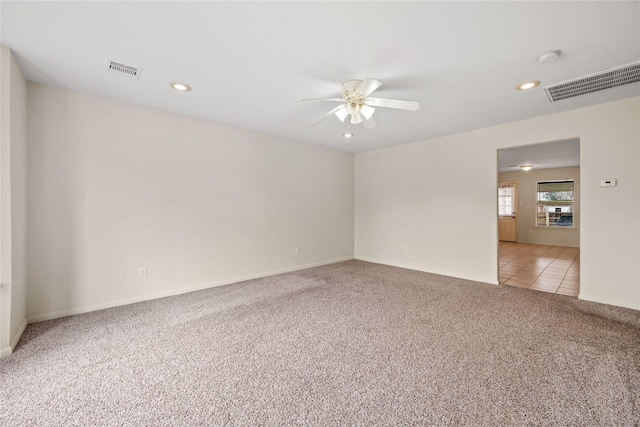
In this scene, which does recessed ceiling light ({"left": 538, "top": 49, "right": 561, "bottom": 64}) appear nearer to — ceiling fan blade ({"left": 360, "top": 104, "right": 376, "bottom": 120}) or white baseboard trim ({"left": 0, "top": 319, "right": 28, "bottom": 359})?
ceiling fan blade ({"left": 360, "top": 104, "right": 376, "bottom": 120})

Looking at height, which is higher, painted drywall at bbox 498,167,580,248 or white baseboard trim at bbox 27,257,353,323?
painted drywall at bbox 498,167,580,248

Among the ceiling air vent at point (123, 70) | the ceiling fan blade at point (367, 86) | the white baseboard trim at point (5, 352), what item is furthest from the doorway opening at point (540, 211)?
the white baseboard trim at point (5, 352)

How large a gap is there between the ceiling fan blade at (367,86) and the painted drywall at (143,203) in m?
1.98

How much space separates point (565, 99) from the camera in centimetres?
303

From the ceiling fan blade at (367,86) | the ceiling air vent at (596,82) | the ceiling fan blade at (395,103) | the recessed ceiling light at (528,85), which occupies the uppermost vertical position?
the recessed ceiling light at (528,85)

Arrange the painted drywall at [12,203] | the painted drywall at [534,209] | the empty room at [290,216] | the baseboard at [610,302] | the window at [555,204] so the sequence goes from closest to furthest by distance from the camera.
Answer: the empty room at [290,216]
the painted drywall at [12,203]
the baseboard at [610,302]
the painted drywall at [534,209]
the window at [555,204]

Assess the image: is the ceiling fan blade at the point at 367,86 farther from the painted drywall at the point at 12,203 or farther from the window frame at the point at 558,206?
the window frame at the point at 558,206

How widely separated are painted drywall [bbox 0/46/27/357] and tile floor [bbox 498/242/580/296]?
5.71 metres

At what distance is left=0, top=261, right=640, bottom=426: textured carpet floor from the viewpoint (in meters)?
1.51

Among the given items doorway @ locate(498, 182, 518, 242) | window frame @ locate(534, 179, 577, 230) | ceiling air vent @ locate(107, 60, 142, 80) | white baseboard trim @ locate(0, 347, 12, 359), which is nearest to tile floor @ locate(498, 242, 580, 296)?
window frame @ locate(534, 179, 577, 230)

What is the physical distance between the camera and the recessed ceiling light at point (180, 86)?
2.72 metres

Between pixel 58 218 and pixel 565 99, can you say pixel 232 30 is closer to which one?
pixel 58 218

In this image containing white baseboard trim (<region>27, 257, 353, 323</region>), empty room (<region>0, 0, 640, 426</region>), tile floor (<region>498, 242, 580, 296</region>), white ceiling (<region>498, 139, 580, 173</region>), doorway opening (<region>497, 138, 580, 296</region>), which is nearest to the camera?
empty room (<region>0, 0, 640, 426</region>)

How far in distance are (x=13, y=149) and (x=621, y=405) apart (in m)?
4.66
